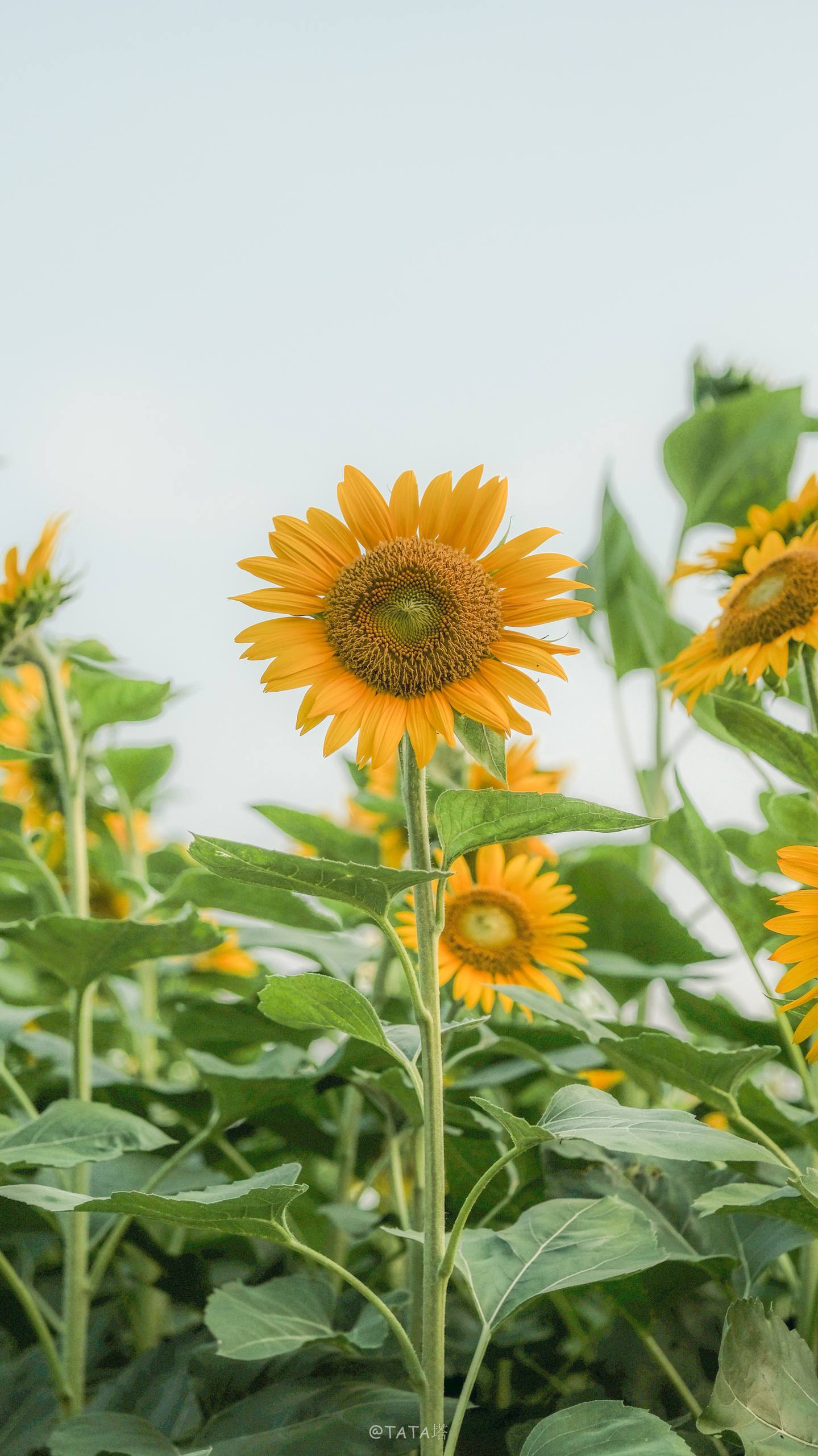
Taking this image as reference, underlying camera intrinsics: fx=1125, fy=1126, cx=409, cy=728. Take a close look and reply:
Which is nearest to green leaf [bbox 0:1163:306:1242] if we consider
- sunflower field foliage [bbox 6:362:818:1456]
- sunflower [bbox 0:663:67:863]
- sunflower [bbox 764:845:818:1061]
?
sunflower field foliage [bbox 6:362:818:1456]

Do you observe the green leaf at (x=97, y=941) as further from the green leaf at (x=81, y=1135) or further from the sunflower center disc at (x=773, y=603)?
the sunflower center disc at (x=773, y=603)

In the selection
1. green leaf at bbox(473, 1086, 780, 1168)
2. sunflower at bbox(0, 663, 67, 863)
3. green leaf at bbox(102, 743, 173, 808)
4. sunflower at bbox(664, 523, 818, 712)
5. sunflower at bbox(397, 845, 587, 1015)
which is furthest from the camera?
sunflower at bbox(0, 663, 67, 863)

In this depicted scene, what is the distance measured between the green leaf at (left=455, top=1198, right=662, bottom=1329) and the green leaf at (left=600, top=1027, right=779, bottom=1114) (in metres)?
0.07

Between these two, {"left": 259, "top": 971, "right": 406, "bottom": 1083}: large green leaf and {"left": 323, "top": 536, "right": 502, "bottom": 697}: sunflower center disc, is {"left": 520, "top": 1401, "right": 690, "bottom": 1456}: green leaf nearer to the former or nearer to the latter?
{"left": 259, "top": 971, "right": 406, "bottom": 1083}: large green leaf

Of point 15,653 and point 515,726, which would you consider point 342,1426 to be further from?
point 15,653

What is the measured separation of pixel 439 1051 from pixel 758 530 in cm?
48

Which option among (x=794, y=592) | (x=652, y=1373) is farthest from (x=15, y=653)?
(x=652, y=1373)

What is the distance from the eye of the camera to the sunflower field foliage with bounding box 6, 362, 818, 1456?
1.64 feet

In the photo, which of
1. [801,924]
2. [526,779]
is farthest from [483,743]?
[526,779]

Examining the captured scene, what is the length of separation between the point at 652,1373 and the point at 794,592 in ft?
1.59

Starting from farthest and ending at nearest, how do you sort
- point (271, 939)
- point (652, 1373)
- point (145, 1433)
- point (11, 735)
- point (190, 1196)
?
1. point (11, 735)
2. point (271, 939)
3. point (652, 1373)
4. point (145, 1433)
5. point (190, 1196)

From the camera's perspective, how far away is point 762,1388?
1.63ft

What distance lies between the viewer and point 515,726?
1.73 ft

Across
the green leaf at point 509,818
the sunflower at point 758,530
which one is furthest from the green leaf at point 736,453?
the green leaf at point 509,818
